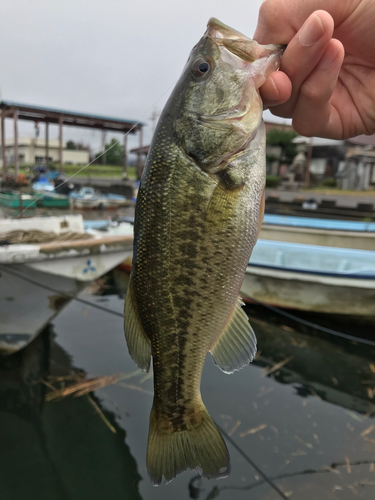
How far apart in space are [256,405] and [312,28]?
4.01 meters

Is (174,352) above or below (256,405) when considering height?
above

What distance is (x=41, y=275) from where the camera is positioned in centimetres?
448

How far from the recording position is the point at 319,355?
5363 millimetres

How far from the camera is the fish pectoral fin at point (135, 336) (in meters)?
1.42

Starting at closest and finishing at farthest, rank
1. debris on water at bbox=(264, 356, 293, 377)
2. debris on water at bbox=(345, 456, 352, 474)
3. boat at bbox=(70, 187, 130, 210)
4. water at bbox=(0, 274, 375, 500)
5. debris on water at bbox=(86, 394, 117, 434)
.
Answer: water at bbox=(0, 274, 375, 500), debris on water at bbox=(345, 456, 352, 474), debris on water at bbox=(86, 394, 117, 434), debris on water at bbox=(264, 356, 293, 377), boat at bbox=(70, 187, 130, 210)

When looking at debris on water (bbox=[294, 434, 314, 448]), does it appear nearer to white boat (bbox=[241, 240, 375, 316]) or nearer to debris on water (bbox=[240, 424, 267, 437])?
debris on water (bbox=[240, 424, 267, 437])

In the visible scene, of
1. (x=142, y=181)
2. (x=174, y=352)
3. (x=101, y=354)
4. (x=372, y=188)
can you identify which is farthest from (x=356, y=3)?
(x=372, y=188)

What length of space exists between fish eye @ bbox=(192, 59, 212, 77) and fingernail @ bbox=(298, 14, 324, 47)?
13.4 inches

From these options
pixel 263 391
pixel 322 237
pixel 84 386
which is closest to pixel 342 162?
pixel 322 237

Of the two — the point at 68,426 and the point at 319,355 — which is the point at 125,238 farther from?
the point at 319,355

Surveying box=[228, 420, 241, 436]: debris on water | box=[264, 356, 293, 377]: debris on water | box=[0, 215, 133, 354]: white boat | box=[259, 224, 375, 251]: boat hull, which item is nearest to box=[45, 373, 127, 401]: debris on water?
box=[0, 215, 133, 354]: white boat

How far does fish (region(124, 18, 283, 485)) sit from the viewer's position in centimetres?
130

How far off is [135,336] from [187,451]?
530mm

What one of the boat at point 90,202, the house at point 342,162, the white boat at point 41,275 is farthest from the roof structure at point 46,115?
the house at point 342,162
